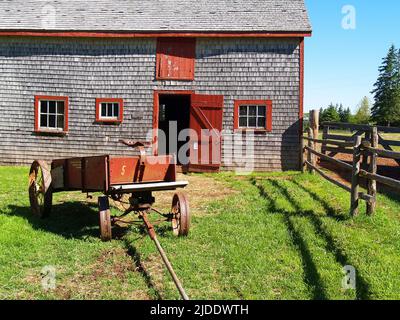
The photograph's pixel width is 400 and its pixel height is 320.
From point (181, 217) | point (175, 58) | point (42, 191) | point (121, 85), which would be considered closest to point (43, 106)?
point (121, 85)

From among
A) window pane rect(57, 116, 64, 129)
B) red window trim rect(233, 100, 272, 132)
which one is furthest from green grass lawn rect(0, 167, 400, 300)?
window pane rect(57, 116, 64, 129)

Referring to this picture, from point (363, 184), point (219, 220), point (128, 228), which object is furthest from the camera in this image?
point (363, 184)

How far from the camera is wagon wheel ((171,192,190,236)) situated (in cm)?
571

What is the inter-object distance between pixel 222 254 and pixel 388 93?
203 feet

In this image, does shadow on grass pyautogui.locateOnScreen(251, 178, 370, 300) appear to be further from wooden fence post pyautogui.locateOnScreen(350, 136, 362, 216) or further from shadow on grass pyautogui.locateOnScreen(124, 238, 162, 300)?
shadow on grass pyautogui.locateOnScreen(124, 238, 162, 300)

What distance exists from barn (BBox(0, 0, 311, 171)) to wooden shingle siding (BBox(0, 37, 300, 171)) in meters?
0.03

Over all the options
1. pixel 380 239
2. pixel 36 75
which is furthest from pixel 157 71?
pixel 380 239

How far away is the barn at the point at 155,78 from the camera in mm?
12617

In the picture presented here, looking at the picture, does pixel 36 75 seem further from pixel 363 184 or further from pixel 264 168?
pixel 363 184

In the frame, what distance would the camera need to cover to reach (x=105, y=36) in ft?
42.0

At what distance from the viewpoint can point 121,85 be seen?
13.1 m

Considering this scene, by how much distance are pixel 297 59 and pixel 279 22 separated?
4.33ft

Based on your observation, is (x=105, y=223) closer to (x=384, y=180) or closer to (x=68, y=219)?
(x=68, y=219)

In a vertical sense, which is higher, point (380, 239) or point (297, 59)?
point (297, 59)
